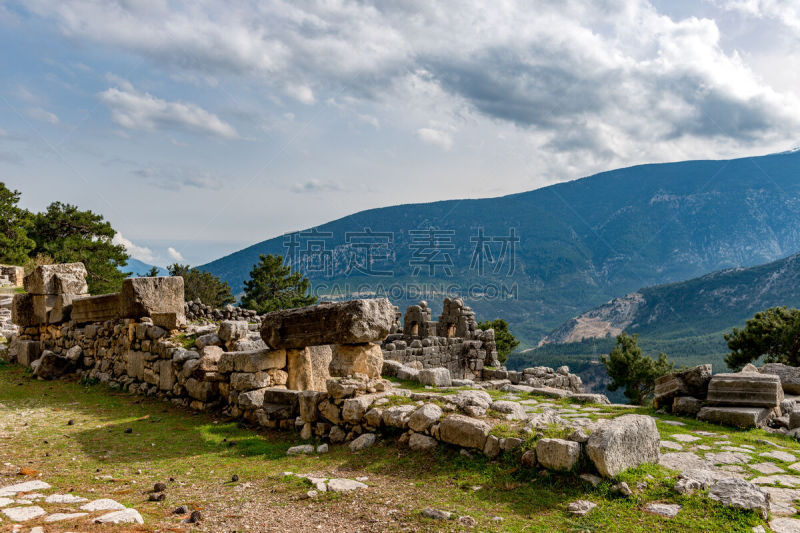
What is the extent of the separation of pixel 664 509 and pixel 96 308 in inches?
538

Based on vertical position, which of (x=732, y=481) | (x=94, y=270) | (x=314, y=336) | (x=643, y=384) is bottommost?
(x=643, y=384)

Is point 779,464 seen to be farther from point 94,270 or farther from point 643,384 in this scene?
point 94,270

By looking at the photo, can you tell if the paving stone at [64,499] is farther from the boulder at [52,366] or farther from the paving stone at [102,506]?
the boulder at [52,366]

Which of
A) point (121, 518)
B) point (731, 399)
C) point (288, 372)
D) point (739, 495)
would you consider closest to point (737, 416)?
point (731, 399)

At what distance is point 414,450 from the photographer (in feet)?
21.7

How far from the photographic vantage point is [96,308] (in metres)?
13.6

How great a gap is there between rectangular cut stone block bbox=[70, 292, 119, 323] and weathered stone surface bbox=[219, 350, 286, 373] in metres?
4.65

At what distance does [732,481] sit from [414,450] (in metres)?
3.41

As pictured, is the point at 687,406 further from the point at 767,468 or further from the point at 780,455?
the point at 767,468

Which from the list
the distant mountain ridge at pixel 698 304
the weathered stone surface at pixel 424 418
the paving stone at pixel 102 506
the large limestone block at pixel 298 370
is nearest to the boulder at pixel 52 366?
the large limestone block at pixel 298 370

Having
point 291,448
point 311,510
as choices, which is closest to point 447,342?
point 291,448


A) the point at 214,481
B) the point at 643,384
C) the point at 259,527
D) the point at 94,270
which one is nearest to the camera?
the point at 259,527

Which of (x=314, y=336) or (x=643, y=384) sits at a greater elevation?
(x=314, y=336)

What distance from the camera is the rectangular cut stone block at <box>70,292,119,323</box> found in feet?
43.0
